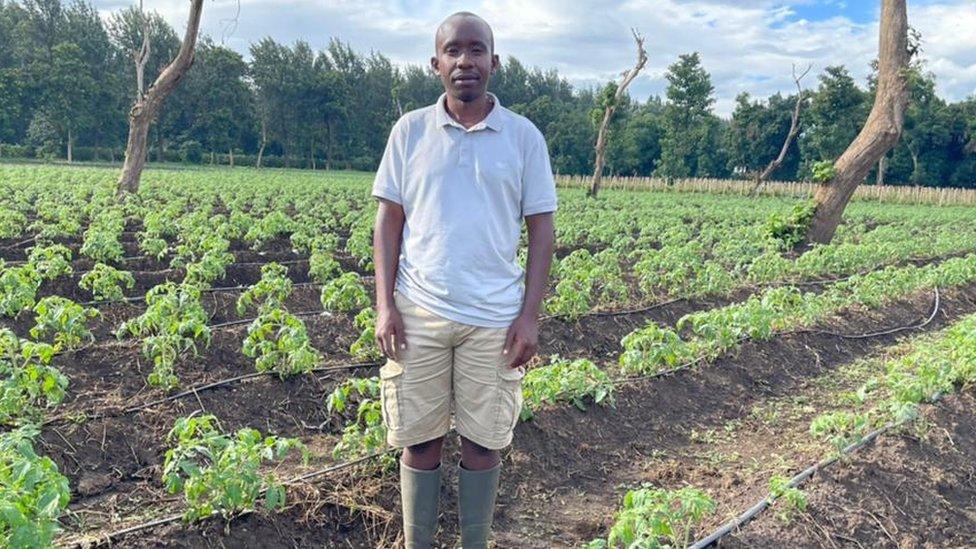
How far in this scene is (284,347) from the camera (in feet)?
17.3

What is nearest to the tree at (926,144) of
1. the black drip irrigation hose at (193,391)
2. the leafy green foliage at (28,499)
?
the black drip irrigation hose at (193,391)

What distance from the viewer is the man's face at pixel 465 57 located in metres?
2.71

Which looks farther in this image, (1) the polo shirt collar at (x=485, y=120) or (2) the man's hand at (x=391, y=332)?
(2) the man's hand at (x=391, y=332)

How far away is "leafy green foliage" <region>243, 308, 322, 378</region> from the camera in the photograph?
5.25 meters

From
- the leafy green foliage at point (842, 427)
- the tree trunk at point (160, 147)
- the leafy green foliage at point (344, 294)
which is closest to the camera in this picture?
the leafy green foliage at point (842, 427)

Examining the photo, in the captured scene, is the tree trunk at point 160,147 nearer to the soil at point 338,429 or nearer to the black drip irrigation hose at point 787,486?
the soil at point 338,429

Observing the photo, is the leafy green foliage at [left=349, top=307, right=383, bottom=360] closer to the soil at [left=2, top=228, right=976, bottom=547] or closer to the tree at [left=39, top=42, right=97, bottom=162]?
the soil at [left=2, top=228, right=976, bottom=547]

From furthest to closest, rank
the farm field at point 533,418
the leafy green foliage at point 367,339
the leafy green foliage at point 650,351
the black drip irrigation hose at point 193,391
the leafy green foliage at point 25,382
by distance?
the leafy green foliage at point 650,351, the leafy green foliage at point 367,339, the black drip irrigation hose at point 193,391, the leafy green foliage at point 25,382, the farm field at point 533,418

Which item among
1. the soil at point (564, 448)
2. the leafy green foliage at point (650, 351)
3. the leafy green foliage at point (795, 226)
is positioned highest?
the leafy green foliage at point (795, 226)

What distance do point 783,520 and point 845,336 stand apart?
4956mm

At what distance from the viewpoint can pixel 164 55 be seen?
213ft

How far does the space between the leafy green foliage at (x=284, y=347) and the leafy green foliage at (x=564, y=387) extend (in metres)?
1.49

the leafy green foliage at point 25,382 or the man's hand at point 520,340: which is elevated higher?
the man's hand at point 520,340

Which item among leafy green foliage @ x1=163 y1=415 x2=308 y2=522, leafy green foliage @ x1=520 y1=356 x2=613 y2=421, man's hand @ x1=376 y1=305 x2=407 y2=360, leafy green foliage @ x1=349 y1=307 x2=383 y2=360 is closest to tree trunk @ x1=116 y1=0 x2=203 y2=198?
leafy green foliage @ x1=349 y1=307 x2=383 y2=360
